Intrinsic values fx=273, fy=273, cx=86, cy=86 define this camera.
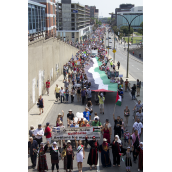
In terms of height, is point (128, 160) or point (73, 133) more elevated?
point (73, 133)

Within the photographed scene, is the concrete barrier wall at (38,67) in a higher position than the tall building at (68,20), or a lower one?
lower

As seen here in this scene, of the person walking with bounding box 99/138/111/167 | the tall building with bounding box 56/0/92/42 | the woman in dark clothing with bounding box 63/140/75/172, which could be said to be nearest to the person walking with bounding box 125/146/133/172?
the person walking with bounding box 99/138/111/167

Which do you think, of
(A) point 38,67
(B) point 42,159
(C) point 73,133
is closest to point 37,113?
(A) point 38,67

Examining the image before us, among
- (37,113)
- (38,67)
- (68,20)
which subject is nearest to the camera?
(37,113)

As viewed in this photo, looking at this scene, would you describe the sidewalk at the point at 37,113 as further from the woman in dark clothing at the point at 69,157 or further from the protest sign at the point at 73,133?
the woman in dark clothing at the point at 69,157

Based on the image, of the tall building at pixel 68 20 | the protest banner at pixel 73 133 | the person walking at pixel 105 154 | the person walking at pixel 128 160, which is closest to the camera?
the person walking at pixel 128 160

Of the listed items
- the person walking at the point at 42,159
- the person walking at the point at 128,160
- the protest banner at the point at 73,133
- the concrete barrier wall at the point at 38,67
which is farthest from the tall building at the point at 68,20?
the person walking at the point at 128,160

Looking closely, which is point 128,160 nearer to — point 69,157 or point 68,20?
point 69,157

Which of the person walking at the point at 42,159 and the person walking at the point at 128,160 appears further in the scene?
the person walking at the point at 128,160

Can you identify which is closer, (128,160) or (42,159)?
(42,159)
